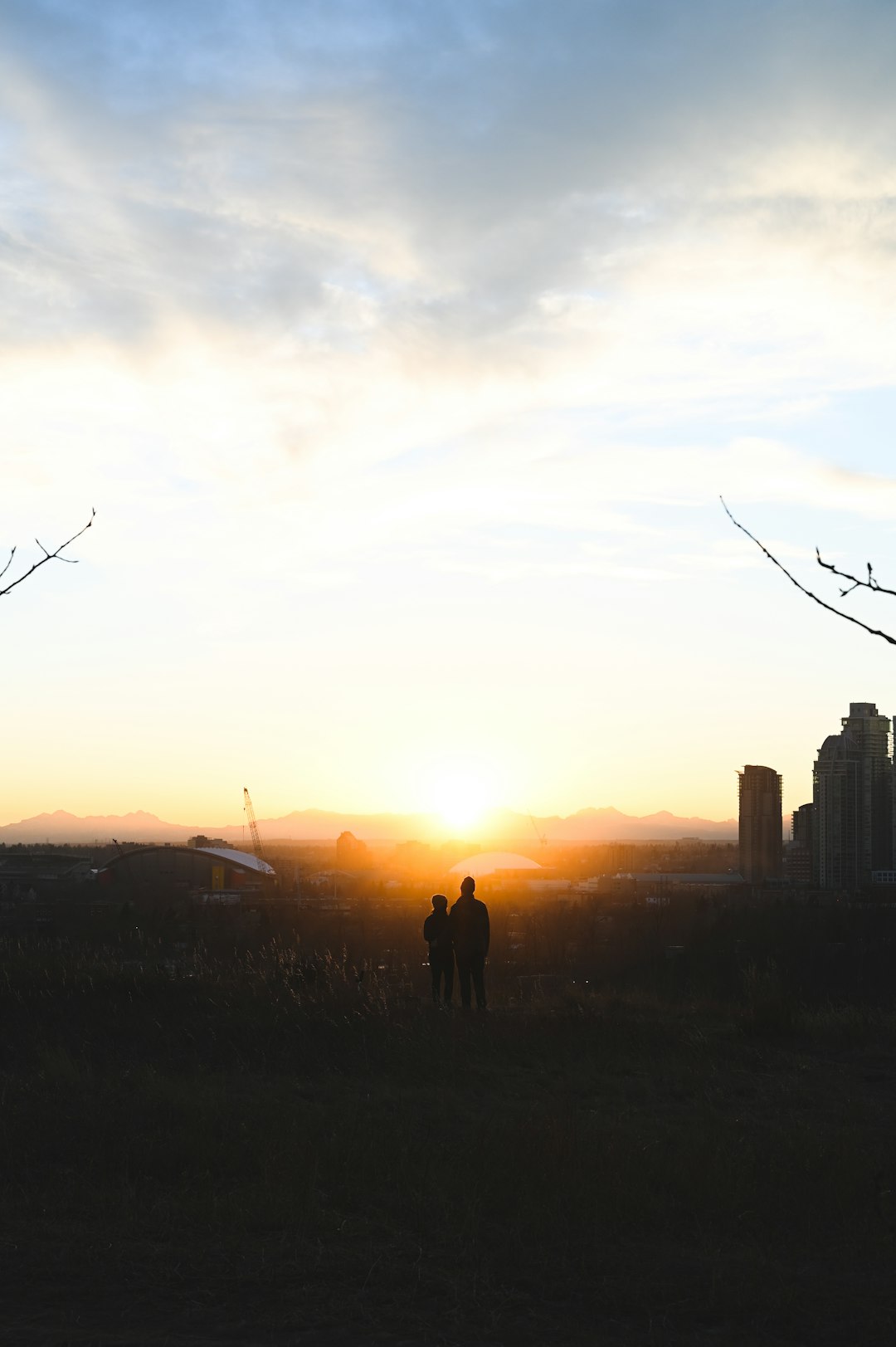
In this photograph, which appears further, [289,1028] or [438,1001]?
[438,1001]

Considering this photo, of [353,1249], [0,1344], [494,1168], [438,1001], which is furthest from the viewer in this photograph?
[438,1001]

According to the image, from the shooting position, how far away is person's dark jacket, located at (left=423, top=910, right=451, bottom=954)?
49.6 feet

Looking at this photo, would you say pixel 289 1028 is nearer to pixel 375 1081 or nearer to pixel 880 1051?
pixel 375 1081

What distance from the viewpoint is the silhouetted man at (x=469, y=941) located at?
48.7 ft

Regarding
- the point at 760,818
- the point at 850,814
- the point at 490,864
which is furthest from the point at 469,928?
the point at 490,864

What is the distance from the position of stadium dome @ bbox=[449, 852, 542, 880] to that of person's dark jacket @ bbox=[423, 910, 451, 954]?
416 feet

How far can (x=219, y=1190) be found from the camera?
7598 mm

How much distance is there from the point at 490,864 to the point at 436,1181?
6085 inches

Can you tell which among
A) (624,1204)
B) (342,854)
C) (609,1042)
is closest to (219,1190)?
(624,1204)

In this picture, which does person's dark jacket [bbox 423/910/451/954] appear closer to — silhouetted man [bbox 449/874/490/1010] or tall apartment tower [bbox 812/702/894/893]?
silhouetted man [bbox 449/874/490/1010]

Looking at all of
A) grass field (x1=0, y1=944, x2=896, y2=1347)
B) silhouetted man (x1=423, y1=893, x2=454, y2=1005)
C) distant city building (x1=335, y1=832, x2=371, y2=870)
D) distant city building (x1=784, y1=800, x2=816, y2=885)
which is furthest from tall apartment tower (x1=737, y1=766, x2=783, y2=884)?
grass field (x1=0, y1=944, x2=896, y2=1347)

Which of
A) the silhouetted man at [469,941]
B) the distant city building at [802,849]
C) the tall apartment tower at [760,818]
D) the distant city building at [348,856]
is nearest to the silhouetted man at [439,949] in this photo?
the silhouetted man at [469,941]

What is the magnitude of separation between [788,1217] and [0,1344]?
4.48 metres

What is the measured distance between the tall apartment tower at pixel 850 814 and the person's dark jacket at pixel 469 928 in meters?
101
